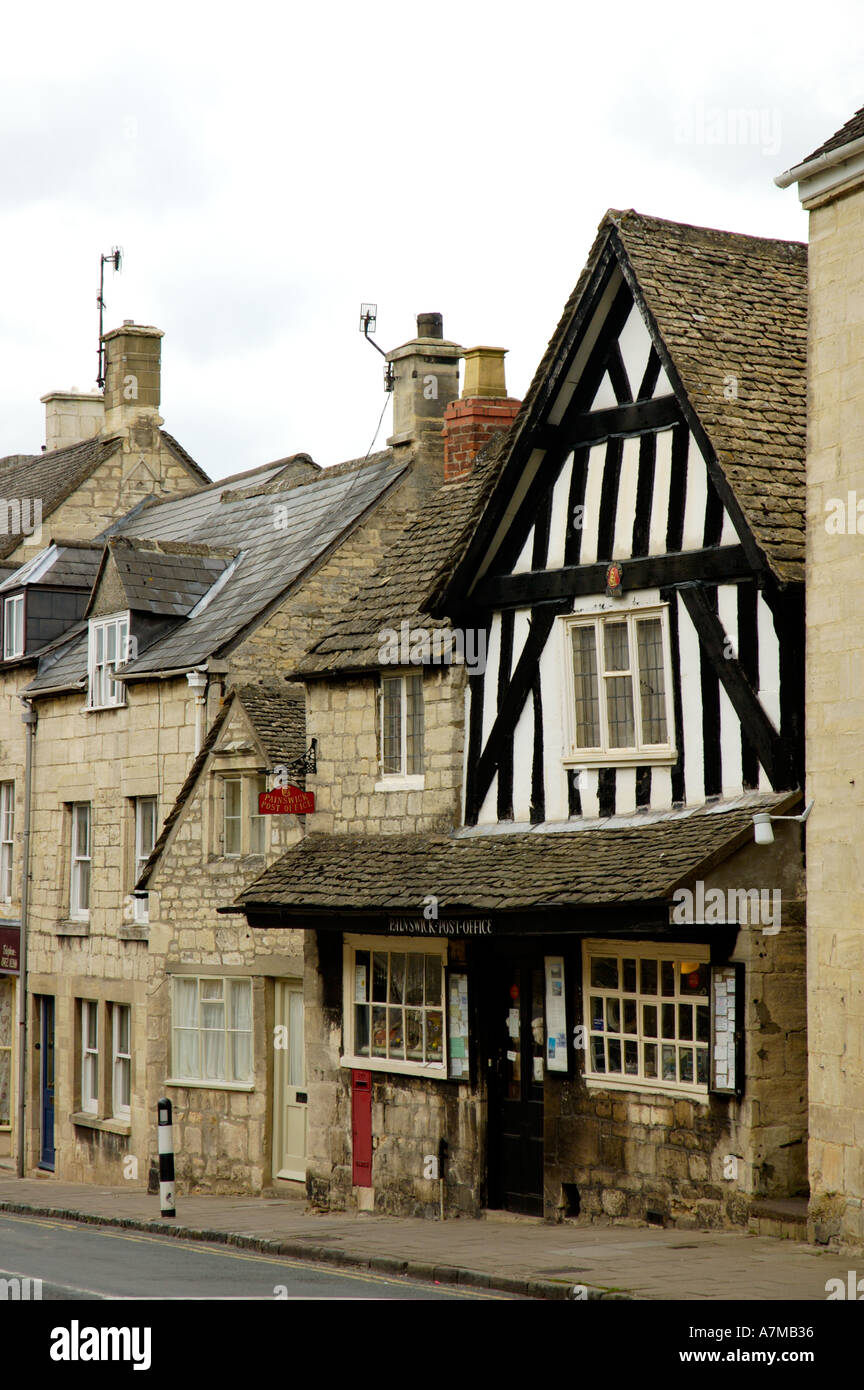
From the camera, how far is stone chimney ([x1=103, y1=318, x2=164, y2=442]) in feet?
104

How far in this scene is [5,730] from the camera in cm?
2778

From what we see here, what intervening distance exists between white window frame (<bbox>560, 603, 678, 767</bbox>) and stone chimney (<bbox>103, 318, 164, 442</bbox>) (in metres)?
17.1

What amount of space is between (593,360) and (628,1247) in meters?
7.82

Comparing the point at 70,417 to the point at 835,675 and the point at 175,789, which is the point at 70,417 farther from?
the point at 835,675

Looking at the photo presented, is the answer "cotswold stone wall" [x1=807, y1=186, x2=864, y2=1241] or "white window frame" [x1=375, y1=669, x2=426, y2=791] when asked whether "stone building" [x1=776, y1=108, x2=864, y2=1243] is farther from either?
"white window frame" [x1=375, y1=669, x2=426, y2=791]

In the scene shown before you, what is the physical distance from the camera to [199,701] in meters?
22.3

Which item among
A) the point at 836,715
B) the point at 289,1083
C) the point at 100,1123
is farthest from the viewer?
the point at 100,1123

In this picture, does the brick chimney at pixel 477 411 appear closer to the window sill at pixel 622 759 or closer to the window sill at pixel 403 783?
the window sill at pixel 403 783

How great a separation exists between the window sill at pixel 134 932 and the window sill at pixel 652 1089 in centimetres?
948

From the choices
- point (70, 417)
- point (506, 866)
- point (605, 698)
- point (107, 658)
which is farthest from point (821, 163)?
point (70, 417)

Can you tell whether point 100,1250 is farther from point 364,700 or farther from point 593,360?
point 593,360

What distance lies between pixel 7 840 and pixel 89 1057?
164 inches

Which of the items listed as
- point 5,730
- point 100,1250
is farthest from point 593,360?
point 5,730

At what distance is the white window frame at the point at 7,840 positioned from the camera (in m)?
27.6
